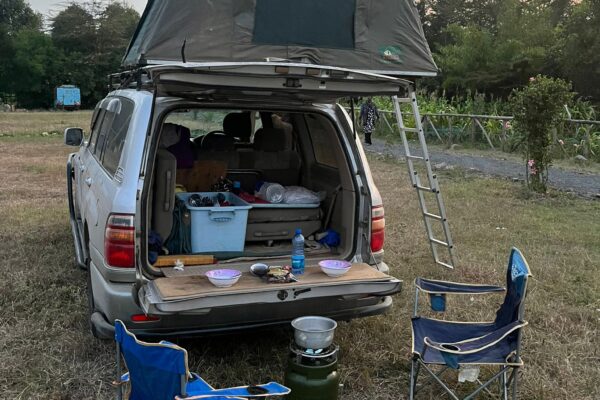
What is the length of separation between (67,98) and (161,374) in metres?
47.0

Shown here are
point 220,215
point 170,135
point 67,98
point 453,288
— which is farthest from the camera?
point 67,98

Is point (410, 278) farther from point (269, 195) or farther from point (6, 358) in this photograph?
point (6, 358)

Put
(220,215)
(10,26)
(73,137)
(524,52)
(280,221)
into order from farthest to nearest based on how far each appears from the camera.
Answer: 1. (10,26)
2. (524,52)
3. (73,137)
4. (280,221)
5. (220,215)

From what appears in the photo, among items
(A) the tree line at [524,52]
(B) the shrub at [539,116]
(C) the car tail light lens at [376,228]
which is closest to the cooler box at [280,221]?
(C) the car tail light lens at [376,228]

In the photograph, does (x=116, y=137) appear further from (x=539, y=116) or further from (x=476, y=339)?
(x=539, y=116)

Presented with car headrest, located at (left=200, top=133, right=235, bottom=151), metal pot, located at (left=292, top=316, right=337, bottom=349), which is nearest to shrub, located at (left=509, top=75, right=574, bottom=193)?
car headrest, located at (left=200, top=133, right=235, bottom=151)

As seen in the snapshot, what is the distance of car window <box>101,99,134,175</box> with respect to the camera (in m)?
3.65

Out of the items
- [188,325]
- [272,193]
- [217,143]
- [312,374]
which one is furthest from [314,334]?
[217,143]

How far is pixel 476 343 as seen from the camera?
3201 mm

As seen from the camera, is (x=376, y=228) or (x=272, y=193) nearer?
(x=376, y=228)

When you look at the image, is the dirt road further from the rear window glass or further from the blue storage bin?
the blue storage bin

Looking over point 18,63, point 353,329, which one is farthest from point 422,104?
point 18,63

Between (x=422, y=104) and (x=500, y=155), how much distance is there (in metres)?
6.00

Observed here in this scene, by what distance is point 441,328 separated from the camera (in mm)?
3438
